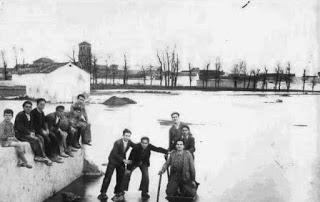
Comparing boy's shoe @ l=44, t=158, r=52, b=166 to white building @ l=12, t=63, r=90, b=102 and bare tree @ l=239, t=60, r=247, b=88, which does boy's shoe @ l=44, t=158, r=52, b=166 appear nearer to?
white building @ l=12, t=63, r=90, b=102

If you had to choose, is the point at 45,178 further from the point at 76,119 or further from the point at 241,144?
the point at 241,144

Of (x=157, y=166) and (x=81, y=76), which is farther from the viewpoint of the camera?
(x=81, y=76)

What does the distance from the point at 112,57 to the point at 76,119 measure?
62.7 metres

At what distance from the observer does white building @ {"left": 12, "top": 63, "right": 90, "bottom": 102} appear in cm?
4109

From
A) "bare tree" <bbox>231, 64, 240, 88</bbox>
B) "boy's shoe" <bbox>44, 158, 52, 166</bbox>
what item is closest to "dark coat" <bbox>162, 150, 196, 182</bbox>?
"boy's shoe" <bbox>44, 158, 52, 166</bbox>

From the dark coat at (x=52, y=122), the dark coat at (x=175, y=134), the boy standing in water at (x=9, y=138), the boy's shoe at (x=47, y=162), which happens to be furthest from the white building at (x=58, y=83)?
the boy standing in water at (x=9, y=138)

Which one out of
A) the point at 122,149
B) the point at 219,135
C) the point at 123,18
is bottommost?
the point at 219,135

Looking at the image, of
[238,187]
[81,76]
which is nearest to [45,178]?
[238,187]

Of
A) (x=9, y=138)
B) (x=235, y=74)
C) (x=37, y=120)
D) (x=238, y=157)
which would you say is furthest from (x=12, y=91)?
(x=235, y=74)

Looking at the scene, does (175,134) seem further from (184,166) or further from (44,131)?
(44,131)

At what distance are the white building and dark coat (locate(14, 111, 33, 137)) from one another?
3195 centimetres

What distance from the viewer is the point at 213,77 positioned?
332 ft

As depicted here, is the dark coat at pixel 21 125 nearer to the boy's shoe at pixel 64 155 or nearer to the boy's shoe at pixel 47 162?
the boy's shoe at pixel 47 162

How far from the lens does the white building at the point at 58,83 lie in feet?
135
